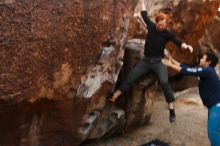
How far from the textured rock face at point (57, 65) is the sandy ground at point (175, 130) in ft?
3.56

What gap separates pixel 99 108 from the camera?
6.98m

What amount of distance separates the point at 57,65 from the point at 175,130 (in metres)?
3.55

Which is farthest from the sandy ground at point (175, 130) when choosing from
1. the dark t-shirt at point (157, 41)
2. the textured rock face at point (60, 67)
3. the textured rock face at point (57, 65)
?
the dark t-shirt at point (157, 41)

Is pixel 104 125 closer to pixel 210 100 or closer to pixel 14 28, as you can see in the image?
pixel 210 100

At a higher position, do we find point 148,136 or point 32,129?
point 32,129

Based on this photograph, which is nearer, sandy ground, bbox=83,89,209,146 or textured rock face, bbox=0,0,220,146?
textured rock face, bbox=0,0,220,146

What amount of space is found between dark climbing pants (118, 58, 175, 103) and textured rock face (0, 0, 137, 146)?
29 cm

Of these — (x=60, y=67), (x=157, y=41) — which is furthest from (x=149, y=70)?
(x=60, y=67)

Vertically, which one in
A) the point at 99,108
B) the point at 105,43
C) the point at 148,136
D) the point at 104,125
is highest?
the point at 105,43

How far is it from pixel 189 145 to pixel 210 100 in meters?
1.52

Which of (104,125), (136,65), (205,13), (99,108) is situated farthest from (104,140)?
(205,13)

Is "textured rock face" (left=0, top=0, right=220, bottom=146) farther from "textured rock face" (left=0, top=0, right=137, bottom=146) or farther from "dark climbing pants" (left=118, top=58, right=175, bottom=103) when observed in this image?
"dark climbing pants" (left=118, top=58, right=175, bottom=103)

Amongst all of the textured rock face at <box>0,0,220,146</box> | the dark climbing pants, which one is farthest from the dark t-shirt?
the textured rock face at <box>0,0,220,146</box>

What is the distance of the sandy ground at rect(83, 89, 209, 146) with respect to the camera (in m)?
7.76
